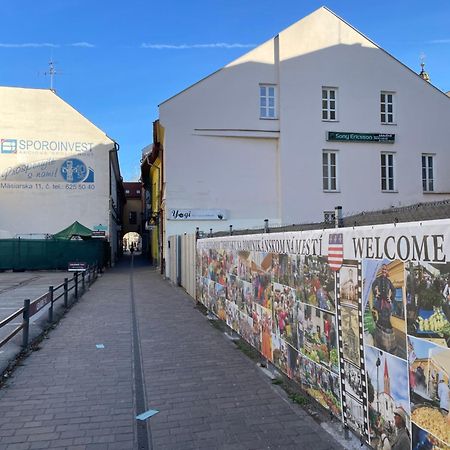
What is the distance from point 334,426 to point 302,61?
22821mm

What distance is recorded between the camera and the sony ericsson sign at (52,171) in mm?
30312

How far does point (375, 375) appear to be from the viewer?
143 inches

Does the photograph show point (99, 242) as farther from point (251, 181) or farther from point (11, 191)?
point (251, 181)

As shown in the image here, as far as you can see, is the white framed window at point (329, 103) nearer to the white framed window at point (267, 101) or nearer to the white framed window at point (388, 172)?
the white framed window at point (267, 101)

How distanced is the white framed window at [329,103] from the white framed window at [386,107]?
270cm

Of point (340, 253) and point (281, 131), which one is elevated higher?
point (281, 131)

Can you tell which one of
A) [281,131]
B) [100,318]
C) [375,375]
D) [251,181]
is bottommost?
[100,318]

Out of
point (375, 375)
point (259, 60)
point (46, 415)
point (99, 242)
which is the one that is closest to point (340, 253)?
point (375, 375)

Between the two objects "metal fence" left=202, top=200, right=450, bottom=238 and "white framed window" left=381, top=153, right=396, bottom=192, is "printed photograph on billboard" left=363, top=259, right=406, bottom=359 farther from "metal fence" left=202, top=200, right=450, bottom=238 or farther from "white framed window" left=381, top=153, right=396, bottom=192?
"white framed window" left=381, top=153, right=396, bottom=192

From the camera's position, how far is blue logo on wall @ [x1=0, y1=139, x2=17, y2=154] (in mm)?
30250

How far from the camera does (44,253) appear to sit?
2809 centimetres

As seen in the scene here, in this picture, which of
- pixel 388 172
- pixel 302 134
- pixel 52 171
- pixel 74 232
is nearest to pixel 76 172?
pixel 52 171

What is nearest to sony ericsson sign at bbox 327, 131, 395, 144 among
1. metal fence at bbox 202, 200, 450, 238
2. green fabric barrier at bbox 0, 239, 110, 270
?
green fabric barrier at bbox 0, 239, 110, 270

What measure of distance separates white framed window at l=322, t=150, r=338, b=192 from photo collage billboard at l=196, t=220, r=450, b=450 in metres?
19.0
